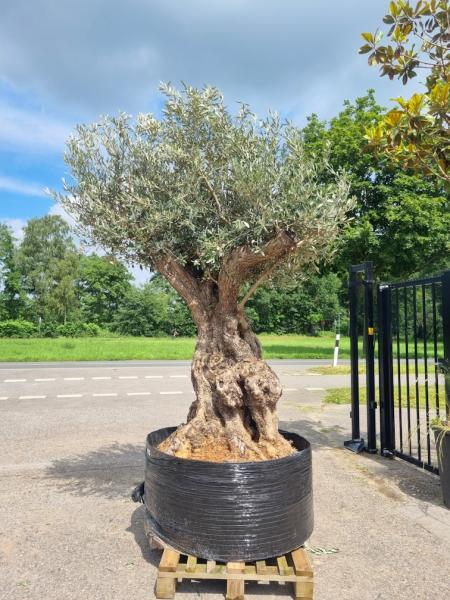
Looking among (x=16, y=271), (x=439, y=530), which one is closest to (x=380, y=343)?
(x=439, y=530)

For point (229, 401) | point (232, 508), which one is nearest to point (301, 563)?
point (232, 508)

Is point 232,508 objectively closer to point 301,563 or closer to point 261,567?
point 261,567

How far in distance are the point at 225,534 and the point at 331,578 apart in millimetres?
804

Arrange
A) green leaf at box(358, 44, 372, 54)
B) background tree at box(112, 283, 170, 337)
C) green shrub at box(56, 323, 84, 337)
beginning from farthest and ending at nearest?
background tree at box(112, 283, 170, 337) → green shrub at box(56, 323, 84, 337) → green leaf at box(358, 44, 372, 54)

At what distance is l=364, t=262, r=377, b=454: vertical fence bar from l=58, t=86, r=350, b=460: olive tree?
2.84 m

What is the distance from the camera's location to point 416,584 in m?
3.11

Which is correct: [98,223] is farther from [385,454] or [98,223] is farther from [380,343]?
[385,454]

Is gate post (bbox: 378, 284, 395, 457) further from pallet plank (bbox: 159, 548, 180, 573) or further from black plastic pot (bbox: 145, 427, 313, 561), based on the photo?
pallet plank (bbox: 159, 548, 180, 573)

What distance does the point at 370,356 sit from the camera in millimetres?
6508

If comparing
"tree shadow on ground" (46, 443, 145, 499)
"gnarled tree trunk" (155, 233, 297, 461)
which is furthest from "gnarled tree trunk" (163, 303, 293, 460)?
"tree shadow on ground" (46, 443, 145, 499)

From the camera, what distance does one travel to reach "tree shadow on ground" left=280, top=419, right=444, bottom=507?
16.1 ft

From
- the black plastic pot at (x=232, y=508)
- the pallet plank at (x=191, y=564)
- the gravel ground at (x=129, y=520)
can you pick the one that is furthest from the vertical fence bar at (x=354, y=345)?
the pallet plank at (x=191, y=564)

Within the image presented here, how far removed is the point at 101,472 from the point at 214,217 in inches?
136

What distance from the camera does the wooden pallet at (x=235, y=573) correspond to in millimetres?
2895
